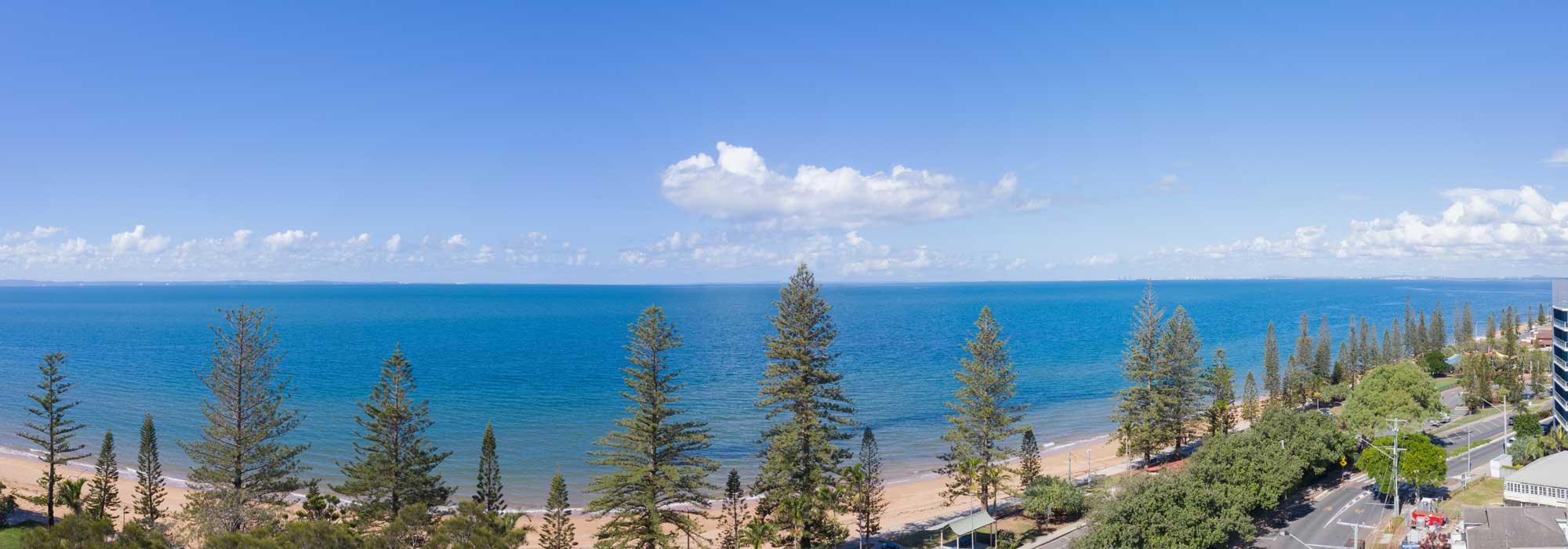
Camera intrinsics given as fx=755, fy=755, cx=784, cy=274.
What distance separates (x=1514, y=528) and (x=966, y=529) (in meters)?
23.3

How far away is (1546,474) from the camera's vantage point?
130 feet

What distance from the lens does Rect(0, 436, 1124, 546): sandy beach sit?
1785 inches

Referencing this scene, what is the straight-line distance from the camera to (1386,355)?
107 metres

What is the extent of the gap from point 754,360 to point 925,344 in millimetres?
40690

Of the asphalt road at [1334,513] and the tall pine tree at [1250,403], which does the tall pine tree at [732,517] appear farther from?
the tall pine tree at [1250,403]

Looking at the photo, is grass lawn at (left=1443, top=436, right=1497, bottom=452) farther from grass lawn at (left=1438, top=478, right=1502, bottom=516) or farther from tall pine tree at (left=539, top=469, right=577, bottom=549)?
tall pine tree at (left=539, top=469, right=577, bottom=549)

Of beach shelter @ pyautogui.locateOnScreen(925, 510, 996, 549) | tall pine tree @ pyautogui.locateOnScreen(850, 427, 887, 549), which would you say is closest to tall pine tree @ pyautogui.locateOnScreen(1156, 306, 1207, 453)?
beach shelter @ pyautogui.locateOnScreen(925, 510, 996, 549)

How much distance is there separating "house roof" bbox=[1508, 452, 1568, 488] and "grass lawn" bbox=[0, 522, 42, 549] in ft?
253

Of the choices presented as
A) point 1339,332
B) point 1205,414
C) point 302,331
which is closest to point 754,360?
point 1205,414

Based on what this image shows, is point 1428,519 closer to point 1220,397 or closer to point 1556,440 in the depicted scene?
point 1556,440

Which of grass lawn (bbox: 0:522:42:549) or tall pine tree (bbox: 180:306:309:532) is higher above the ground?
tall pine tree (bbox: 180:306:309:532)

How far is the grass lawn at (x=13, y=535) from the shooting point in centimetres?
3919

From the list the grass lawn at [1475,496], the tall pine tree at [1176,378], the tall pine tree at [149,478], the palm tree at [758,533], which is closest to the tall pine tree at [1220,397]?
the tall pine tree at [1176,378]

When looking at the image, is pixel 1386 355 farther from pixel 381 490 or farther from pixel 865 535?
pixel 381 490
